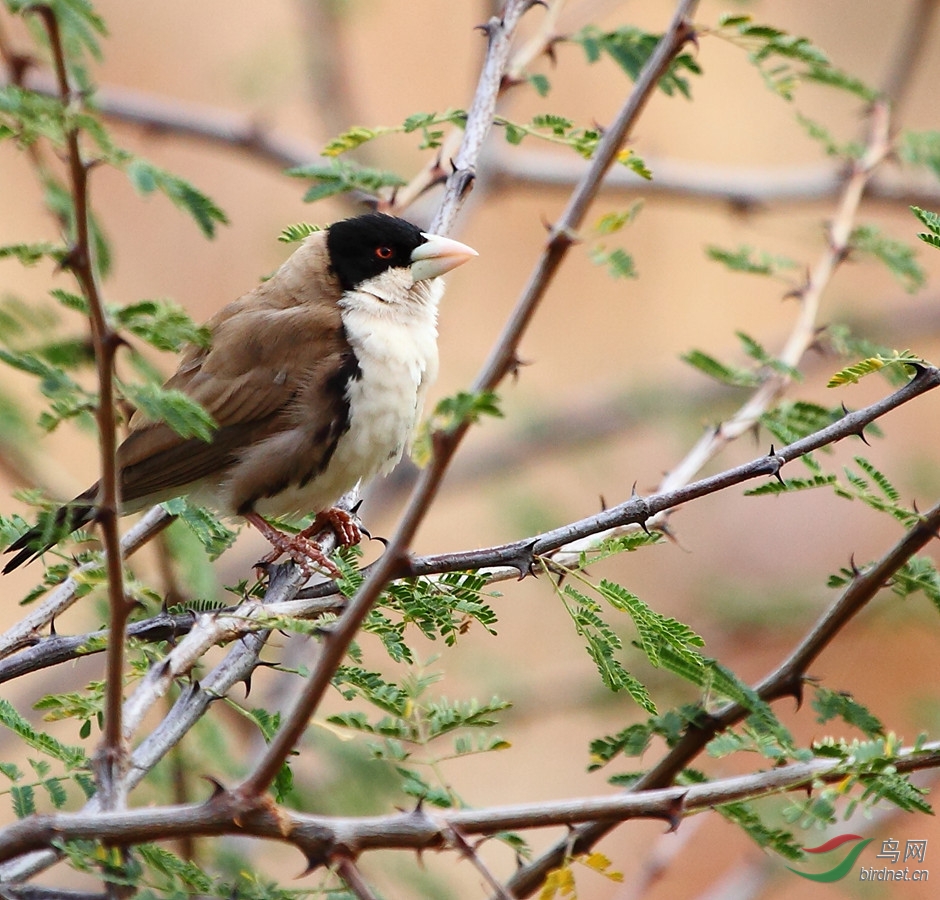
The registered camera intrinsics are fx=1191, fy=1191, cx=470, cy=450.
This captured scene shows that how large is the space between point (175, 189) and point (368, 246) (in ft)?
6.28

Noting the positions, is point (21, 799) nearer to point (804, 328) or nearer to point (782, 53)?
point (782, 53)

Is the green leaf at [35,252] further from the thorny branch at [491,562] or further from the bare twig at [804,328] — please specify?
the bare twig at [804,328]

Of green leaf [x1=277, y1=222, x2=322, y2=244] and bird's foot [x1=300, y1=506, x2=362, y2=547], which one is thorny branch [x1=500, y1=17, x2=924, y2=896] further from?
green leaf [x1=277, y1=222, x2=322, y2=244]

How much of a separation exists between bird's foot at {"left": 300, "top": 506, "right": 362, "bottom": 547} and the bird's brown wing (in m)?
0.22

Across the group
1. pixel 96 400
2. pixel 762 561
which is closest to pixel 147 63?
pixel 762 561

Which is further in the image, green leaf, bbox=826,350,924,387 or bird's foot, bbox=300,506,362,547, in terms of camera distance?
bird's foot, bbox=300,506,362,547

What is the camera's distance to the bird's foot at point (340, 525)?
3.88 meters

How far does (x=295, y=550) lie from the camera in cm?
340

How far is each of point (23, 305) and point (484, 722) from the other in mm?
1237

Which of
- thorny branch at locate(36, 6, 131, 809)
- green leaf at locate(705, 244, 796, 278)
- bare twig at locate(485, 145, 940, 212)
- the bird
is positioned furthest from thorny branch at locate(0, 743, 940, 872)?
bare twig at locate(485, 145, 940, 212)

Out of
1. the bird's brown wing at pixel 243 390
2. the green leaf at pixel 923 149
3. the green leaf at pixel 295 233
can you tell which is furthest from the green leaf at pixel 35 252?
the green leaf at pixel 923 149

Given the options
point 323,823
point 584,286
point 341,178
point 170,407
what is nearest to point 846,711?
point 323,823

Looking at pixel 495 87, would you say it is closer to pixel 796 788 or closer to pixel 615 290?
pixel 796 788

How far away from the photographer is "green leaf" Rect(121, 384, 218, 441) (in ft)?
6.55
